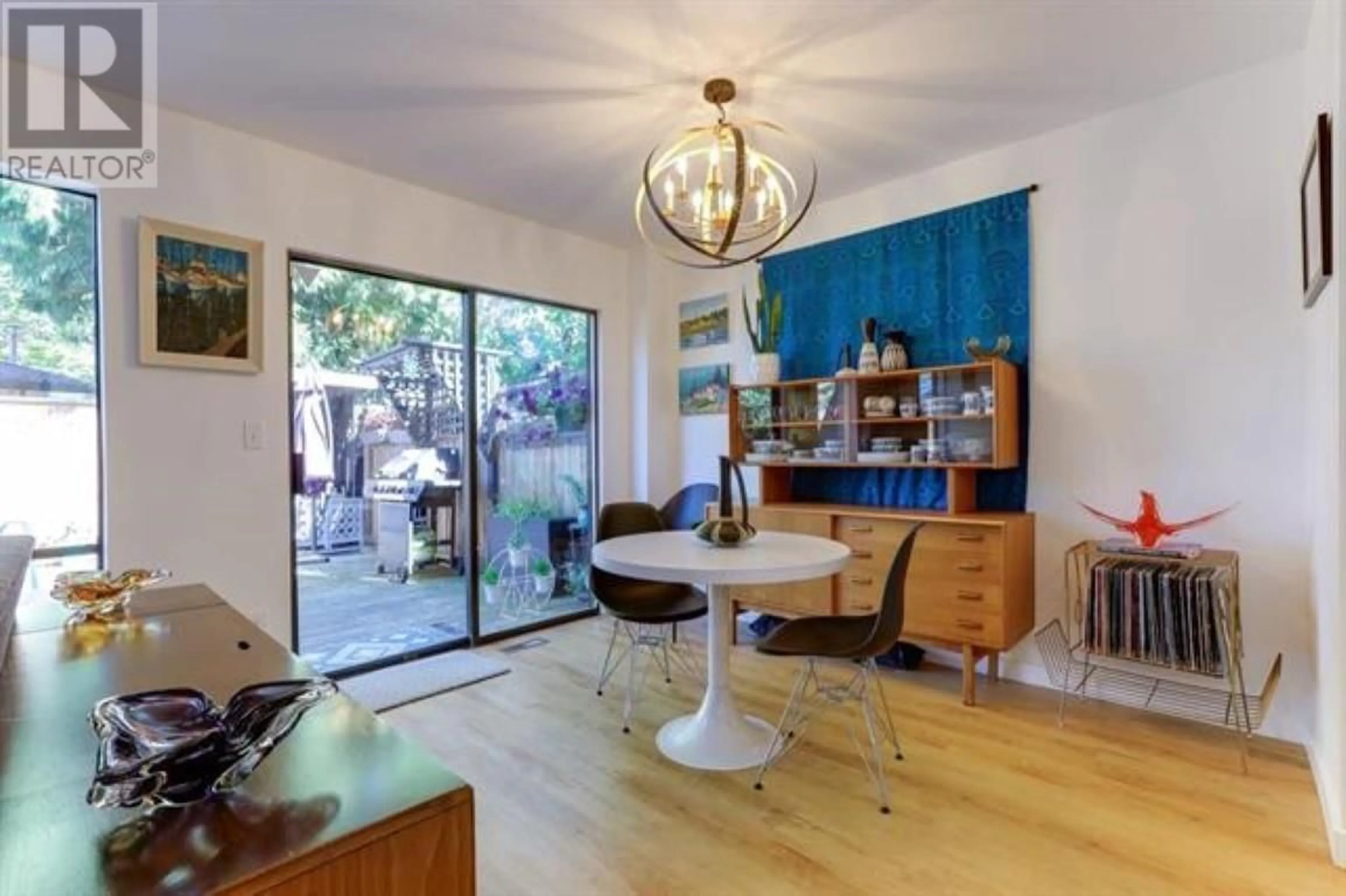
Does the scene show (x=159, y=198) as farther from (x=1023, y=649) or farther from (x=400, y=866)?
(x=1023, y=649)

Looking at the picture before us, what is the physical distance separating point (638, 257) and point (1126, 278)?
297 cm

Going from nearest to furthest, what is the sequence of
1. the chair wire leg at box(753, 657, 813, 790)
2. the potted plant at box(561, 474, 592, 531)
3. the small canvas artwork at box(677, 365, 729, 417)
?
the chair wire leg at box(753, 657, 813, 790), the small canvas artwork at box(677, 365, 729, 417), the potted plant at box(561, 474, 592, 531)

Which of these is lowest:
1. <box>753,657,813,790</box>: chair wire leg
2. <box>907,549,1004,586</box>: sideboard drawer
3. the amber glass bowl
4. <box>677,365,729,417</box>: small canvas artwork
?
<box>753,657,813,790</box>: chair wire leg

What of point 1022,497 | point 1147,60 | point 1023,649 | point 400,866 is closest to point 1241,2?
point 1147,60

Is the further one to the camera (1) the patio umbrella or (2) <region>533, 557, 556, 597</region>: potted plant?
(2) <region>533, 557, 556, 597</region>: potted plant

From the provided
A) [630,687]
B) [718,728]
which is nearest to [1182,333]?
[718,728]

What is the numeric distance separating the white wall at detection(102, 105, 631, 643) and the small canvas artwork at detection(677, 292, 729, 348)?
61.5 inches

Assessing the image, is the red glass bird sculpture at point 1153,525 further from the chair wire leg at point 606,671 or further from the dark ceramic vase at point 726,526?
the chair wire leg at point 606,671

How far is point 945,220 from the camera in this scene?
343cm

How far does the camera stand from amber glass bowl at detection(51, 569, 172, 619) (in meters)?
1.60

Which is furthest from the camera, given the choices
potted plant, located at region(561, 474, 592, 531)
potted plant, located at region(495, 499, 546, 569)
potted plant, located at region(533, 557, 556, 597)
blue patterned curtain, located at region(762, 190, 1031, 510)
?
potted plant, located at region(561, 474, 592, 531)

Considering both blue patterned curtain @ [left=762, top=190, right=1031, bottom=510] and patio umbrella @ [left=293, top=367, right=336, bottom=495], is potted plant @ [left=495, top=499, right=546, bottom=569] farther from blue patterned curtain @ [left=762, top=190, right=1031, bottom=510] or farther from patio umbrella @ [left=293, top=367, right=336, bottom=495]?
blue patterned curtain @ [left=762, top=190, right=1031, bottom=510]

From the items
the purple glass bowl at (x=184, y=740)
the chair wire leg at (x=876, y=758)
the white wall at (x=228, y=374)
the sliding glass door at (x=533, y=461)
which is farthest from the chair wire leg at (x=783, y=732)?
the white wall at (x=228, y=374)

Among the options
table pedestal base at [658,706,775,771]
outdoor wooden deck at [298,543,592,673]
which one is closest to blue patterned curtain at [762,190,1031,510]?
table pedestal base at [658,706,775,771]
